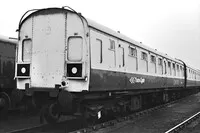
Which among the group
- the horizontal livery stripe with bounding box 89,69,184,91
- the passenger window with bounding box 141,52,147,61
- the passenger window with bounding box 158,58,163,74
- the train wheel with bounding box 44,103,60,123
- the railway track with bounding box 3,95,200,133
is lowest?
the railway track with bounding box 3,95,200,133

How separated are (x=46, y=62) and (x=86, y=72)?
1353 millimetres

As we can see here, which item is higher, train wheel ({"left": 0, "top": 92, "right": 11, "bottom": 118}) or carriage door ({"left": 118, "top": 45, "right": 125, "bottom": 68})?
carriage door ({"left": 118, "top": 45, "right": 125, "bottom": 68})

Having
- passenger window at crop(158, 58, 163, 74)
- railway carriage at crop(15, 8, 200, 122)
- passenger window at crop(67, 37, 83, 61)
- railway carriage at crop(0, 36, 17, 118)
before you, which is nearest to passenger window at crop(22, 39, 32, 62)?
railway carriage at crop(15, 8, 200, 122)

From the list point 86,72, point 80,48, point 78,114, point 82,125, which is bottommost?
point 82,125

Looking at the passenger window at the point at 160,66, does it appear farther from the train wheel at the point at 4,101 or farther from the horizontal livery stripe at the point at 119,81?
the train wheel at the point at 4,101

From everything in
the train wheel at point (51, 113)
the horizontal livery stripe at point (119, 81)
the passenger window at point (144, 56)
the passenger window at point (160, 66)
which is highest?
the passenger window at point (144, 56)

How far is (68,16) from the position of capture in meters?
7.70

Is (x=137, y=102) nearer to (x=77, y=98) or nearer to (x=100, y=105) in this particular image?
(x=100, y=105)

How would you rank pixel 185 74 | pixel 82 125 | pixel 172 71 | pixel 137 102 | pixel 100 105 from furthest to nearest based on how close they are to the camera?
pixel 185 74 < pixel 172 71 < pixel 137 102 < pixel 82 125 < pixel 100 105

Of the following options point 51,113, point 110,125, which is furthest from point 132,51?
point 51,113

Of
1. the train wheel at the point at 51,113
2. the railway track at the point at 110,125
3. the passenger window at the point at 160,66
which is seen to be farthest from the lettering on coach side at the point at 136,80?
the train wheel at the point at 51,113

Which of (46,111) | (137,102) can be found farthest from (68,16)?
(137,102)

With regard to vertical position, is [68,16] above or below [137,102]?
above

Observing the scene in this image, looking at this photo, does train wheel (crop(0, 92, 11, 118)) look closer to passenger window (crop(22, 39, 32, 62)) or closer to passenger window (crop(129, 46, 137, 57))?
passenger window (crop(22, 39, 32, 62))
